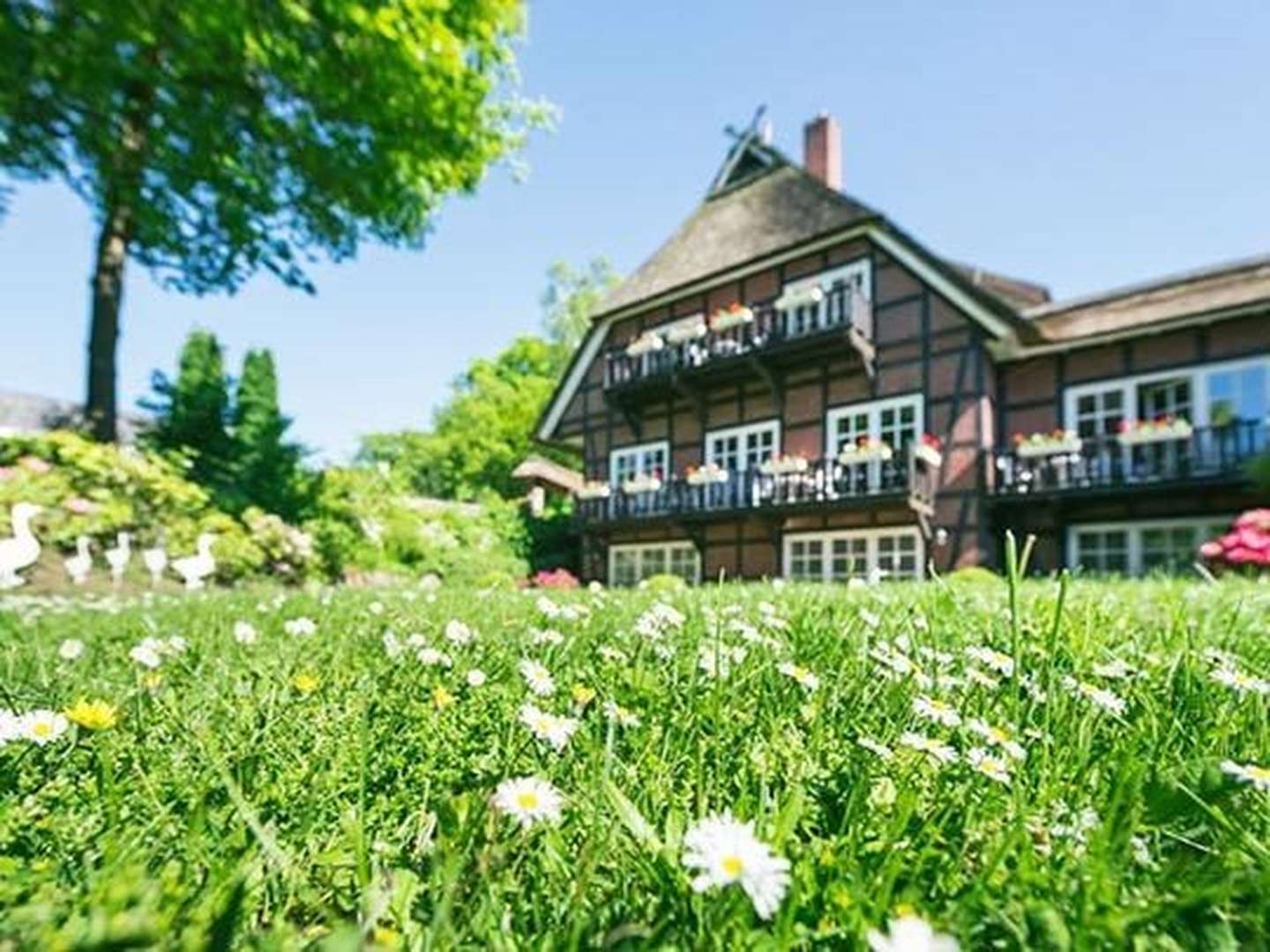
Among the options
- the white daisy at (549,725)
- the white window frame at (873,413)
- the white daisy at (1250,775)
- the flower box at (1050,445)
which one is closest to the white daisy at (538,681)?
the white daisy at (549,725)

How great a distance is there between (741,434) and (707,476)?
5.60 feet

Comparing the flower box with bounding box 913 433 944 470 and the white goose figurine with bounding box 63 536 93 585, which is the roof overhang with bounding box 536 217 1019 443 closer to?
the flower box with bounding box 913 433 944 470

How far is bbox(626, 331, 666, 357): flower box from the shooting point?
19.1 metres

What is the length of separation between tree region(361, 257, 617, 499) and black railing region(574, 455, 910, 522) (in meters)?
23.1

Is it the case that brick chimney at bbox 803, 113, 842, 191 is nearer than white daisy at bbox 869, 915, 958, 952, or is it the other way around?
white daisy at bbox 869, 915, 958, 952

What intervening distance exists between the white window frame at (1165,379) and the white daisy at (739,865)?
15.1 meters

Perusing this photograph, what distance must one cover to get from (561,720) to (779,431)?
1657cm

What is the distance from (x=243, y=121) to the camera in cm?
1291

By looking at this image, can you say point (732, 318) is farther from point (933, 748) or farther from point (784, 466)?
point (933, 748)

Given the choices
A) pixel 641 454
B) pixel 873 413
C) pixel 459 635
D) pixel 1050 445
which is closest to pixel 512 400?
pixel 641 454

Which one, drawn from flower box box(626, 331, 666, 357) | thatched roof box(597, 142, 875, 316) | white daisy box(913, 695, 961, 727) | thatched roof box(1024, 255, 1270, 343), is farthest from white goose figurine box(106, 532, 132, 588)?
thatched roof box(1024, 255, 1270, 343)

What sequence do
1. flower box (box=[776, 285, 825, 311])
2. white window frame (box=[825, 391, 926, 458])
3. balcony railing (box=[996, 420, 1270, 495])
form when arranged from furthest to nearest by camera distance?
1. flower box (box=[776, 285, 825, 311])
2. white window frame (box=[825, 391, 926, 458])
3. balcony railing (box=[996, 420, 1270, 495])

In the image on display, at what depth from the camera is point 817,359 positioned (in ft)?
54.4

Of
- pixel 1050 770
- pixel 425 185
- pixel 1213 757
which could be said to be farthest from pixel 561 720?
pixel 425 185
